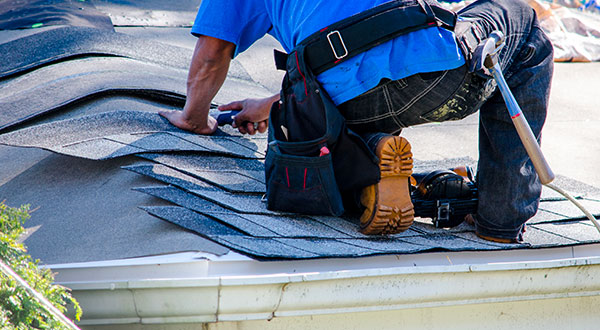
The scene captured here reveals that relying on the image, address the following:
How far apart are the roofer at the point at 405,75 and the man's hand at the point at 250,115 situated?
1.15 feet

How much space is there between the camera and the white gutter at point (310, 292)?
1.51 metres

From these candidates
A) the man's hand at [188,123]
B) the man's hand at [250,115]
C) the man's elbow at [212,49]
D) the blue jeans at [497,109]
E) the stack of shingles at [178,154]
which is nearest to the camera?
the stack of shingles at [178,154]

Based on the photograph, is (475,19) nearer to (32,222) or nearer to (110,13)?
(32,222)

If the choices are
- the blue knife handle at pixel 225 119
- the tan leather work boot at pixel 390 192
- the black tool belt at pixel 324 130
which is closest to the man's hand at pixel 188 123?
the blue knife handle at pixel 225 119

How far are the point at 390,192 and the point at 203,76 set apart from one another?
87cm

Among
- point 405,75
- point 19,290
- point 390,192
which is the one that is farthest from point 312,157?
point 19,290

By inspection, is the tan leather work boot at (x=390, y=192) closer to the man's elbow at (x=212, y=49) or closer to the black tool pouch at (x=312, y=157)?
the black tool pouch at (x=312, y=157)

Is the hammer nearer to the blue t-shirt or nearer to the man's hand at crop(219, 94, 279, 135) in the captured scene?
the blue t-shirt

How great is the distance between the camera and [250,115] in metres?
2.68

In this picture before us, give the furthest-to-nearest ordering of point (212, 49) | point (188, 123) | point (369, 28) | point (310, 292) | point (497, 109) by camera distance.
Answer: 1. point (188, 123)
2. point (212, 49)
3. point (497, 109)
4. point (369, 28)
5. point (310, 292)

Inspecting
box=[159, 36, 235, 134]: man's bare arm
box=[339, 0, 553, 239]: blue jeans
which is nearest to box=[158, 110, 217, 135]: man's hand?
box=[159, 36, 235, 134]: man's bare arm

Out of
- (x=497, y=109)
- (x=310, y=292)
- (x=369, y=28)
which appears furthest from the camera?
(x=497, y=109)

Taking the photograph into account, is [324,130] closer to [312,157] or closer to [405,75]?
[312,157]

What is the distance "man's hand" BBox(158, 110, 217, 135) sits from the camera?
2.47 m
